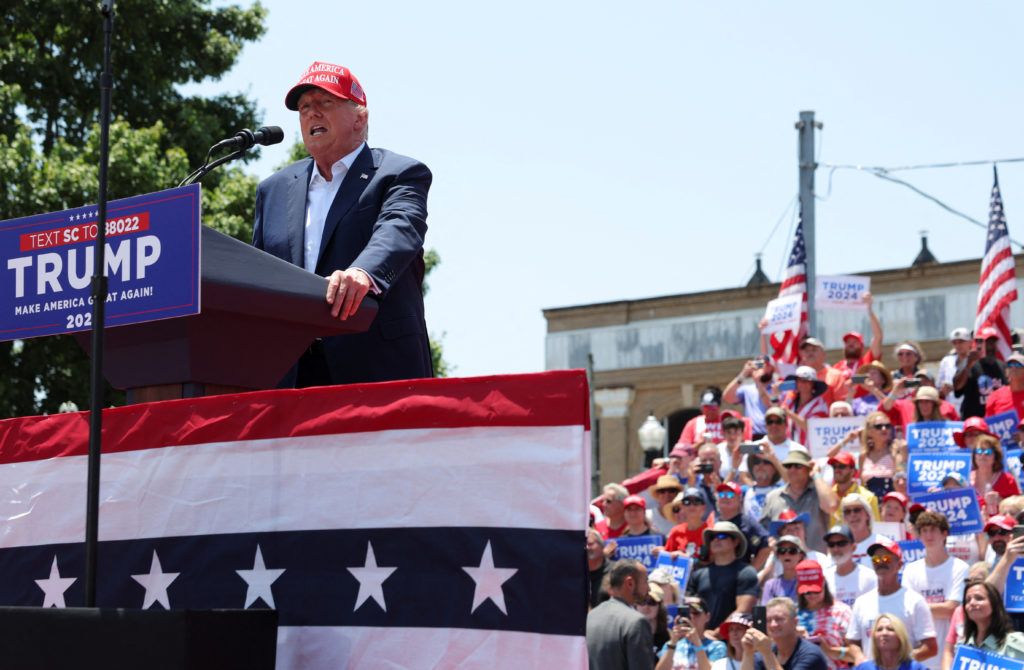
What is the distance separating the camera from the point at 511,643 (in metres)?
3.24

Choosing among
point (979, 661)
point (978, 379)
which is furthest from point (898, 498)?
point (978, 379)

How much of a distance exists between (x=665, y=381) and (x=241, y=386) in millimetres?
33976

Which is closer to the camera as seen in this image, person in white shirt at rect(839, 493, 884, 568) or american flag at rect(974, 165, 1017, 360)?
person in white shirt at rect(839, 493, 884, 568)

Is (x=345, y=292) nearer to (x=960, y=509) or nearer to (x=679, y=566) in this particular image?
(x=679, y=566)

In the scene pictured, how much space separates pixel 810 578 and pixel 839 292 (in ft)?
33.0

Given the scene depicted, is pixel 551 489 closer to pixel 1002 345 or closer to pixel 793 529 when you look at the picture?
pixel 793 529

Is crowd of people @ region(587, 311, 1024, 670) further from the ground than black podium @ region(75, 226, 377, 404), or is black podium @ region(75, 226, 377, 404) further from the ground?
black podium @ region(75, 226, 377, 404)

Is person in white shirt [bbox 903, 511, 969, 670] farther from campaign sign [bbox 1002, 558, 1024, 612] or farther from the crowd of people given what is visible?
campaign sign [bbox 1002, 558, 1024, 612]

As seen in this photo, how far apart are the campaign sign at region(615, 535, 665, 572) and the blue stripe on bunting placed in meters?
7.69

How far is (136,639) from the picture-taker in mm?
3105

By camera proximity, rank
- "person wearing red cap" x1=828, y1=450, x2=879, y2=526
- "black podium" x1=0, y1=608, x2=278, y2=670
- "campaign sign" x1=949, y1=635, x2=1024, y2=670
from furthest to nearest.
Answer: "person wearing red cap" x1=828, y1=450, x2=879, y2=526, "campaign sign" x1=949, y1=635, x2=1024, y2=670, "black podium" x1=0, y1=608, x2=278, y2=670

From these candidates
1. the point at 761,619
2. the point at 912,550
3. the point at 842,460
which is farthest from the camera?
the point at 842,460

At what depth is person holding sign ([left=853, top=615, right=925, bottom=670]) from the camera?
8406 mm

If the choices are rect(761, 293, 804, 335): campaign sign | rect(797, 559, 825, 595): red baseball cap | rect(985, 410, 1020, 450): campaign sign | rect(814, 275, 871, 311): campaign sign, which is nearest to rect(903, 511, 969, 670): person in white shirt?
rect(797, 559, 825, 595): red baseball cap
